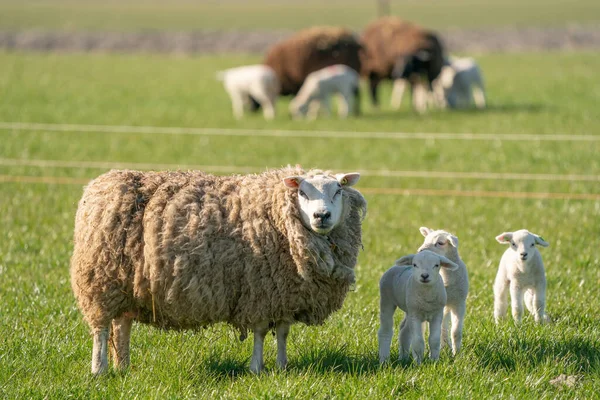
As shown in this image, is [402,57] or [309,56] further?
[402,57]

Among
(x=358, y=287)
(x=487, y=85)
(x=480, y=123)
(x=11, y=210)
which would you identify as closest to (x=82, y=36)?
(x=487, y=85)

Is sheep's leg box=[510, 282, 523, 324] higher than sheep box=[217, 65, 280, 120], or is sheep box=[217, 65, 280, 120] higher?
sheep's leg box=[510, 282, 523, 324]

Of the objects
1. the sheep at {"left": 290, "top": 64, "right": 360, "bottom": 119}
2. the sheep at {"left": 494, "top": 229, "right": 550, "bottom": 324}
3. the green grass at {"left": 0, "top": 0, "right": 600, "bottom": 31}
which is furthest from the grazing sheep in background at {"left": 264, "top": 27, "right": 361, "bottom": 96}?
the green grass at {"left": 0, "top": 0, "right": 600, "bottom": 31}

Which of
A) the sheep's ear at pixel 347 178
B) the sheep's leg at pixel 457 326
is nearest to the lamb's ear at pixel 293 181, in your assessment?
the sheep's ear at pixel 347 178

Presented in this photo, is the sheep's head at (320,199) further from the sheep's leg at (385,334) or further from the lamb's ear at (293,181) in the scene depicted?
the sheep's leg at (385,334)

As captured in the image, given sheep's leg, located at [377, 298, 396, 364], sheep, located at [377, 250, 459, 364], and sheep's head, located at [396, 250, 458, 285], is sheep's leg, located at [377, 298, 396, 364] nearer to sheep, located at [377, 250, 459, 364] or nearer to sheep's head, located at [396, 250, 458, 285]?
sheep, located at [377, 250, 459, 364]

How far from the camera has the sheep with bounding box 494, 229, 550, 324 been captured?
6.26 metres

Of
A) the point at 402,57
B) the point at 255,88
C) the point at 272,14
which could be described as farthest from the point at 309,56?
the point at 272,14

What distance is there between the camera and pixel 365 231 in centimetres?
1004

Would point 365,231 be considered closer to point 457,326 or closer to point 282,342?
point 457,326

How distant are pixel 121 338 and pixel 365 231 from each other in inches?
179

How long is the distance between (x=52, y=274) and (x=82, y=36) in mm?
52881

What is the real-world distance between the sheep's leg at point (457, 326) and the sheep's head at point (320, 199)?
3.14ft

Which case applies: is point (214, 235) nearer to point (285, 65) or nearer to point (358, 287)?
point (358, 287)
